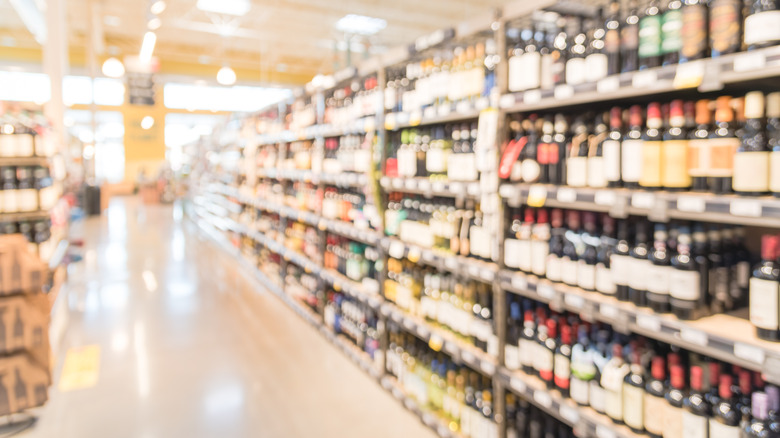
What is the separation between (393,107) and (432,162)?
0.65 meters

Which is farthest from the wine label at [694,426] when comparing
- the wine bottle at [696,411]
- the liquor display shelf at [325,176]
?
the liquor display shelf at [325,176]

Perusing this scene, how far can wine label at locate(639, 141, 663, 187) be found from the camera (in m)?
2.05

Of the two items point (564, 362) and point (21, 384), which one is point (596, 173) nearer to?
point (564, 362)

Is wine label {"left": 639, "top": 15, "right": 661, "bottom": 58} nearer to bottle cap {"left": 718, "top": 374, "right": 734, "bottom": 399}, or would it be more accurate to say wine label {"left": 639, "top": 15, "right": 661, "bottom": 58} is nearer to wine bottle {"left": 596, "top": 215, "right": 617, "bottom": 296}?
wine bottle {"left": 596, "top": 215, "right": 617, "bottom": 296}

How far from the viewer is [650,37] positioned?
2061mm

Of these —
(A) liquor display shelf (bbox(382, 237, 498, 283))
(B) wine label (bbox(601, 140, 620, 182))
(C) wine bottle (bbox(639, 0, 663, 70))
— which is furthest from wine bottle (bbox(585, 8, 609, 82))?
(A) liquor display shelf (bbox(382, 237, 498, 283))

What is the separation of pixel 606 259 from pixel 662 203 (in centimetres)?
42

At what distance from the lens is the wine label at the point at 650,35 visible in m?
2.04

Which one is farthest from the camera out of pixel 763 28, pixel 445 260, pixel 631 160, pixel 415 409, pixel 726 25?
pixel 415 409

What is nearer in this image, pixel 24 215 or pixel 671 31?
pixel 671 31

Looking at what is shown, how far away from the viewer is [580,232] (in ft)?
8.00

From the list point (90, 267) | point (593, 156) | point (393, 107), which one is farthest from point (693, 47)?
point (90, 267)

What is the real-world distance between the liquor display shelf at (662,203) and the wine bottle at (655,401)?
0.59 metres

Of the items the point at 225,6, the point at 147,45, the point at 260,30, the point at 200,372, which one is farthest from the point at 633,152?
the point at 260,30
